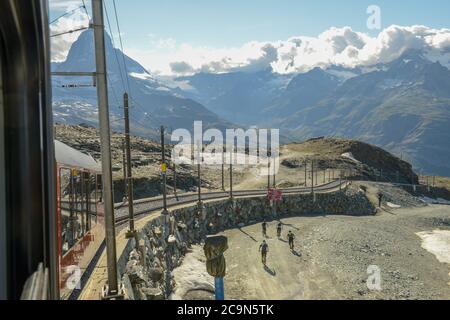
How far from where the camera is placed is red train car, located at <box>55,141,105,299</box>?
12.5m

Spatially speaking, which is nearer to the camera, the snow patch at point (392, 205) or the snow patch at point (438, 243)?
the snow patch at point (438, 243)

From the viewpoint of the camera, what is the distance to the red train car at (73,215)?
492 inches

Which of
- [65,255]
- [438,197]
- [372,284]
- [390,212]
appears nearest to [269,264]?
[372,284]

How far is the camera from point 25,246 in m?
5.06

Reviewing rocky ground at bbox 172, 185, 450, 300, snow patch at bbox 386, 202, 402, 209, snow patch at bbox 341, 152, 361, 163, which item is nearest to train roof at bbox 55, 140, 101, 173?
rocky ground at bbox 172, 185, 450, 300

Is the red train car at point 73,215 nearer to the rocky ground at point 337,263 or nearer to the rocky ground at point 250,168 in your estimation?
the rocky ground at point 337,263

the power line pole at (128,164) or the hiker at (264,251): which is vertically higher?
the power line pole at (128,164)

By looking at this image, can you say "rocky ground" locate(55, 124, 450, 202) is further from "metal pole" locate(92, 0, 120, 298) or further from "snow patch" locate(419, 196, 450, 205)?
"metal pole" locate(92, 0, 120, 298)

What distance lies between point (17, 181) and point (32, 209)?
1.24ft

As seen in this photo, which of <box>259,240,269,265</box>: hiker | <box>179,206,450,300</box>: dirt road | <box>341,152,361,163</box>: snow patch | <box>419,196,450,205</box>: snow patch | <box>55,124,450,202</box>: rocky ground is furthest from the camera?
<box>341,152,361,163</box>: snow patch

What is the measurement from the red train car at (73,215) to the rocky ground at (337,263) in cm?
946

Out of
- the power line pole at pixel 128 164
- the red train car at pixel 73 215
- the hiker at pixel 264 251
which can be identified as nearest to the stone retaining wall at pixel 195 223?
the power line pole at pixel 128 164

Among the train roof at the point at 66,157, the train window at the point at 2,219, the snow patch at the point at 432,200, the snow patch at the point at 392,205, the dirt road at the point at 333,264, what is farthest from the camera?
the snow patch at the point at 432,200

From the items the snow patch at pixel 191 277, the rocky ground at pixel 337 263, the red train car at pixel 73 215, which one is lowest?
the rocky ground at pixel 337 263
